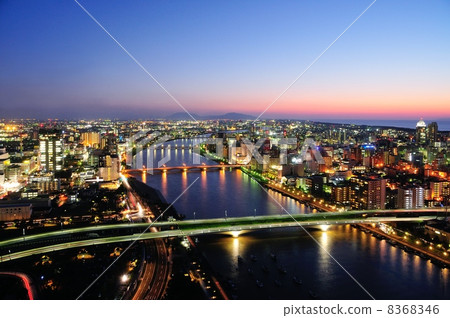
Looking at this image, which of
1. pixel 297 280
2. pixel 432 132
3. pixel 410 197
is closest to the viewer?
pixel 297 280

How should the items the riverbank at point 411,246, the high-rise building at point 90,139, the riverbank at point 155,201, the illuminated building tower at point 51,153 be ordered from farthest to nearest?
the high-rise building at point 90,139 → the illuminated building tower at point 51,153 → the riverbank at point 155,201 → the riverbank at point 411,246

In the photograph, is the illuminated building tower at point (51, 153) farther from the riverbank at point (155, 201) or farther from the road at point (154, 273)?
the road at point (154, 273)

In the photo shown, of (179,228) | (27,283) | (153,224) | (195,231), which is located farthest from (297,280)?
(27,283)

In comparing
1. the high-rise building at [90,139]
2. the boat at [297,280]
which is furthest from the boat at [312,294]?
the high-rise building at [90,139]

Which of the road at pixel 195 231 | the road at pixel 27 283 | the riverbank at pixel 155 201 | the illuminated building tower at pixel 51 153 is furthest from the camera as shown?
the illuminated building tower at pixel 51 153

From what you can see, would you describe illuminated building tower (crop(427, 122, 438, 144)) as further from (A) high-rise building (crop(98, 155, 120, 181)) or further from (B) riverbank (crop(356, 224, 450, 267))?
(A) high-rise building (crop(98, 155, 120, 181))

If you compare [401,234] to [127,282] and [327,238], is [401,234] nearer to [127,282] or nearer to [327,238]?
[327,238]

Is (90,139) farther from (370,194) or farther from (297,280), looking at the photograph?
(297,280)

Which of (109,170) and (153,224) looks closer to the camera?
(153,224)
